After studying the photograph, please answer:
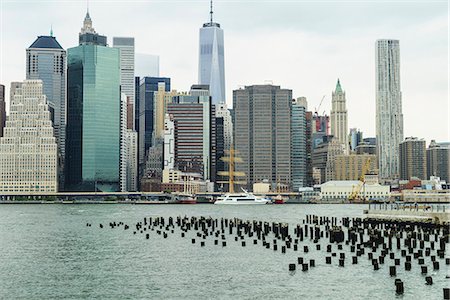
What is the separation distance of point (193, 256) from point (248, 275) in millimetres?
16077

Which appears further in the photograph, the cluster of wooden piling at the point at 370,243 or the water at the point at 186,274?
the cluster of wooden piling at the point at 370,243

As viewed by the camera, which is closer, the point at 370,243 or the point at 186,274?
the point at 186,274

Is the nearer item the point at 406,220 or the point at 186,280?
the point at 186,280

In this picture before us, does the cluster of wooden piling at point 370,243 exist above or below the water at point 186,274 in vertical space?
above

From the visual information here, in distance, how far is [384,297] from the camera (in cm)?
5700

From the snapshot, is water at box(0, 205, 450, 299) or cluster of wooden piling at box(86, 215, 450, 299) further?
cluster of wooden piling at box(86, 215, 450, 299)

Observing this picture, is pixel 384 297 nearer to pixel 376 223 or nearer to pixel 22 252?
pixel 22 252

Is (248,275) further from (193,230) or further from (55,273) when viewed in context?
(193,230)

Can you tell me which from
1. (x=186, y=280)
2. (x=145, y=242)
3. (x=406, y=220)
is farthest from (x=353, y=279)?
(x=406, y=220)

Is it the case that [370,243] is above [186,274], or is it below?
above

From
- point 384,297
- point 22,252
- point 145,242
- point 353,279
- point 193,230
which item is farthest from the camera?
point 193,230

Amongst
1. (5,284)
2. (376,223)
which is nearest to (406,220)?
(376,223)

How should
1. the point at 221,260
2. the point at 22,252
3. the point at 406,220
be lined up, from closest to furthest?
the point at 221,260, the point at 22,252, the point at 406,220

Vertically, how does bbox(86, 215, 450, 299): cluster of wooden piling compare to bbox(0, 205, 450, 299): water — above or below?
above
